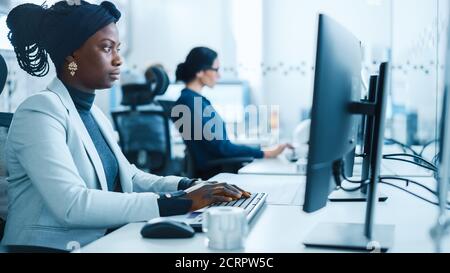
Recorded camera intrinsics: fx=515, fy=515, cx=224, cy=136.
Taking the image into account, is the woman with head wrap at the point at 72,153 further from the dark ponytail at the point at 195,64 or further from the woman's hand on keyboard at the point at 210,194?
the dark ponytail at the point at 195,64

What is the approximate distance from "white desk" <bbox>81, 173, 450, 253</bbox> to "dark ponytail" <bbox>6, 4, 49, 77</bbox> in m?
0.68

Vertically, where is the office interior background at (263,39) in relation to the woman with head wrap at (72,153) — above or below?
above

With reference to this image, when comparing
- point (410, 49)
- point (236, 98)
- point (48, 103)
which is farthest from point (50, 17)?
point (236, 98)

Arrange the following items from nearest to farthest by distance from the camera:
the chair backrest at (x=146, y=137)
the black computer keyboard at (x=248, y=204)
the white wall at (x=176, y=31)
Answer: the black computer keyboard at (x=248, y=204), the chair backrest at (x=146, y=137), the white wall at (x=176, y=31)

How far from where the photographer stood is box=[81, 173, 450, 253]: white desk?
98 cm

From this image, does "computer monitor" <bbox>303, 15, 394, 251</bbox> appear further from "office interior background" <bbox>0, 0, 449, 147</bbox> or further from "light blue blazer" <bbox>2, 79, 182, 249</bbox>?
"office interior background" <bbox>0, 0, 449, 147</bbox>

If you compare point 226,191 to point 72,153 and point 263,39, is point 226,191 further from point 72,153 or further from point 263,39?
point 263,39

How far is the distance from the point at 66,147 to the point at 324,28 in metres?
0.72

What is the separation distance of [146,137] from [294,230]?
2878mm

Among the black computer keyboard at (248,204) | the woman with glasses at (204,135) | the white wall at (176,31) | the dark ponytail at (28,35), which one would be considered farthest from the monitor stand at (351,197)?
the white wall at (176,31)

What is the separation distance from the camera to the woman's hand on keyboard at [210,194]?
4.18ft

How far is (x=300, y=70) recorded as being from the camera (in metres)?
4.70

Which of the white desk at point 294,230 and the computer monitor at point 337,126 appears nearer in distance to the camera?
the computer monitor at point 337,126

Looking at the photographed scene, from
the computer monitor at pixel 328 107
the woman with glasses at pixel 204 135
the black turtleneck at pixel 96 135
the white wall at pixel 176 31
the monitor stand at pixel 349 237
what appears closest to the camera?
the computer monitor at pixel 328 107
